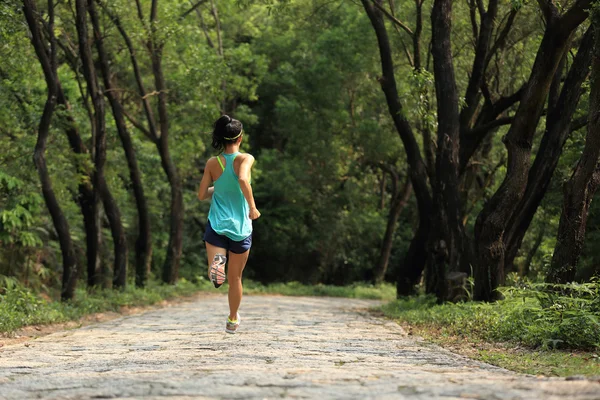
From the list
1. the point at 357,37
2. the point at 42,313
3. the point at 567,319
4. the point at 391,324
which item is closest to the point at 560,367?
the point at 567,319

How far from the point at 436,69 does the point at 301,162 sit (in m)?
20.1

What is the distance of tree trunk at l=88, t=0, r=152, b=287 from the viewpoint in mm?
19562

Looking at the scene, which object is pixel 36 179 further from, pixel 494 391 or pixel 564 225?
pixel 494 391

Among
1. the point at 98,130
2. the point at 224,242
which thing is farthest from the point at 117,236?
the point at 224,242

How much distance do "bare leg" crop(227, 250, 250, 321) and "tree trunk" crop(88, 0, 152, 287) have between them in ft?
36.2

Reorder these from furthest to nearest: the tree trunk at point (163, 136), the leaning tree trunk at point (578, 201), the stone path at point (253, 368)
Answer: the tree trunk at point (163, 136) → the leaning tree trunk at point (578, 201) → the stone path at point (253, 368)

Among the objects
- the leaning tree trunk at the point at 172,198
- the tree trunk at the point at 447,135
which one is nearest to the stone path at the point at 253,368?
the tree trunk at the point at 447,135

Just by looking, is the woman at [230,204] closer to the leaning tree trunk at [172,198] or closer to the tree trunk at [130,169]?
the tree trunk at [130,169]

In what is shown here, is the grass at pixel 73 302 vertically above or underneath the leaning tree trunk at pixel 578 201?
underneath

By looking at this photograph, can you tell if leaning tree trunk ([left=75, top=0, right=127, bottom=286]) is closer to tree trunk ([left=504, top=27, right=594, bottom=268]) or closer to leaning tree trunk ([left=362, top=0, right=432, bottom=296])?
leaning tree trunk ([left=362, top=0, right=432, bottom=296])

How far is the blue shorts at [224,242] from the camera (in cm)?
897

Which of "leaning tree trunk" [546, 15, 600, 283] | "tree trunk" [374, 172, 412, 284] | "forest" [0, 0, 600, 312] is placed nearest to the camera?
"leaning tree trunk" [546, 15, 600, 283]

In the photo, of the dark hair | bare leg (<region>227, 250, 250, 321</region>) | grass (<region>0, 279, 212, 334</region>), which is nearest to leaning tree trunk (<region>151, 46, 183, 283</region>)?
grass (<region>0, 279, 212, 334</region>)

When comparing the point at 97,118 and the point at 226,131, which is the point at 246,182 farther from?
the point at 97,118
